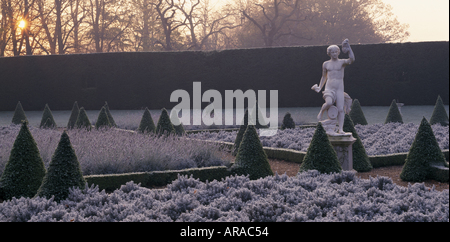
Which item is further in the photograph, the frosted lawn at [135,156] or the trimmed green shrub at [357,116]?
the trimmed green shrub at [357,116]

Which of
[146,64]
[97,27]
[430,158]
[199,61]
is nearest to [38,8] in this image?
[97,27]

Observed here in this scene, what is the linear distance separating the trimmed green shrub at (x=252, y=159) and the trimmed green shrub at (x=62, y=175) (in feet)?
8.86

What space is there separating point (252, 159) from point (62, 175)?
307 cm

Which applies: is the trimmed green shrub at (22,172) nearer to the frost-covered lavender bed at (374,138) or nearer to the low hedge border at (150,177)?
the low hedge border at (150,177)

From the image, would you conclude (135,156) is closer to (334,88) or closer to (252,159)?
(252,159)

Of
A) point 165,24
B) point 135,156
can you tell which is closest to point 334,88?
point 135,156

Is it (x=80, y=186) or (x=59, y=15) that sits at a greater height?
(x=59, y=15)

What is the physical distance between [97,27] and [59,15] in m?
→ 3.01

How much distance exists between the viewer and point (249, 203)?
4660 millimetres

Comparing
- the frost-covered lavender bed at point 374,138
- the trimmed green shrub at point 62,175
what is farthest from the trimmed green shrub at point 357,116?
the trimmed green shrub at point 62,175

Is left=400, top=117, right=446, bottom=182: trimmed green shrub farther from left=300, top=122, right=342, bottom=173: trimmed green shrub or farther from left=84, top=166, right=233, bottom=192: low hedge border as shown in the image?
left=84, top=166, right=233, bottom=192: low hedge border

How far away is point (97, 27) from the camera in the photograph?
3136cm

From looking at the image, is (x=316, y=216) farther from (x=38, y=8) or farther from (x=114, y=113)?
(x=38, y=8)

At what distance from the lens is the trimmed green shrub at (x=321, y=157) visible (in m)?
6.20
